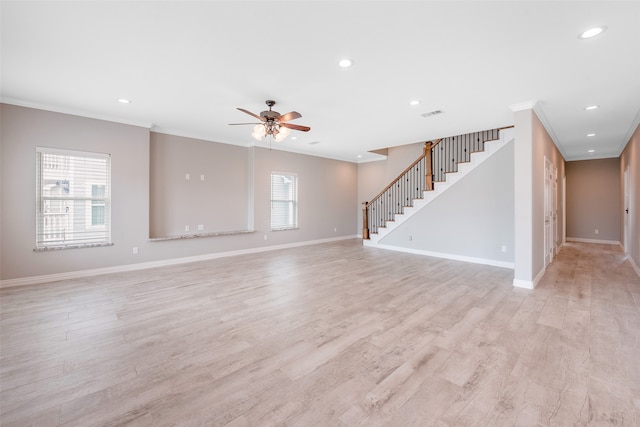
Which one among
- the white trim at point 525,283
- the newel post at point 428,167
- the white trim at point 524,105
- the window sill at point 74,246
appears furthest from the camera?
the newel post at point 428,167

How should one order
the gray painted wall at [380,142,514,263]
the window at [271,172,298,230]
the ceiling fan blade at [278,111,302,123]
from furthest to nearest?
the window at [271,172,298,230]
the gray painted wall at [380,142,514,263]
the ceiling fan blade at [278,111,302,123]

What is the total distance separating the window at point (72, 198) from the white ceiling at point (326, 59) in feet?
2.76

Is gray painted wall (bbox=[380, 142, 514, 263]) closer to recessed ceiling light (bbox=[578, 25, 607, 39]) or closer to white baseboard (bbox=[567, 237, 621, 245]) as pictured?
recessed ceiling light (bbox=[578, 25, 607, 39])

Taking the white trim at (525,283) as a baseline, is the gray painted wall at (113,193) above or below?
above

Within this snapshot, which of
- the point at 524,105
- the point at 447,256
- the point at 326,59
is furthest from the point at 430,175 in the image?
the point at 326,59

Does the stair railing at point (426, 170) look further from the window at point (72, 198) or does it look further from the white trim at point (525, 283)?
the window at point (72, 198)

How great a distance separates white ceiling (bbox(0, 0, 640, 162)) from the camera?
2.18 metres

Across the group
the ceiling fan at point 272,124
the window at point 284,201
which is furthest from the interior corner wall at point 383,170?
the ceiling fan at point 272,124

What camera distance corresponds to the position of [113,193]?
5.04 m

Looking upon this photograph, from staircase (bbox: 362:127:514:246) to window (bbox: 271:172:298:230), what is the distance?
2179mm

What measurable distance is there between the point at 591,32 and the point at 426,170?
15.0 feet

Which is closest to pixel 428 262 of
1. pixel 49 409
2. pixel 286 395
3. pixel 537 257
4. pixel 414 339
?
pixel 537 257

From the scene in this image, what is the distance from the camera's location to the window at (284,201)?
7.68 m

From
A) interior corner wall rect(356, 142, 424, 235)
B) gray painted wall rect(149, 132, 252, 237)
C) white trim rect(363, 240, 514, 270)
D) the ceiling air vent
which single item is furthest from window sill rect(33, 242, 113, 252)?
interior corner wall rect(356, 142, 424, 235)
